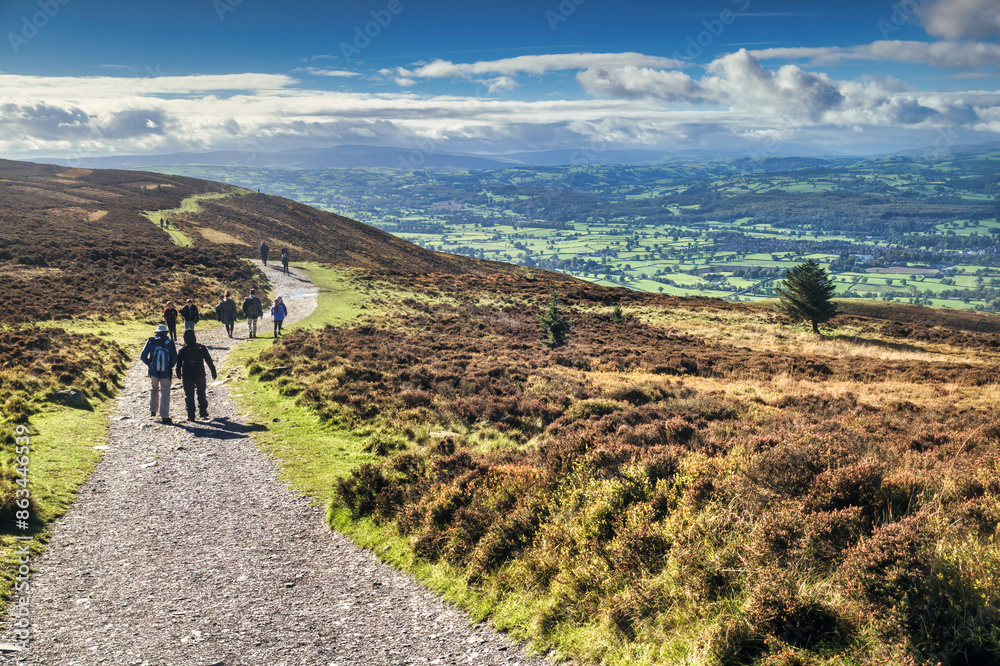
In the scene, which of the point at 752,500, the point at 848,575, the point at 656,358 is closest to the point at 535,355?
the point at 656,358

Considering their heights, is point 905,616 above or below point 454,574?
above

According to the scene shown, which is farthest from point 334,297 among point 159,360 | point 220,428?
point 220,428

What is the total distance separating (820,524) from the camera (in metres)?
5.83

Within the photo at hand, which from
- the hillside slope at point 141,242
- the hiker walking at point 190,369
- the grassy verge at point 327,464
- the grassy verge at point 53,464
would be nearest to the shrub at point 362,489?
the grassy verge at point 327,464

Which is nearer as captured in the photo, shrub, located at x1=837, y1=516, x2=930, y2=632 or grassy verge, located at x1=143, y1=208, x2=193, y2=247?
shrub, located at x1=837, y1=516, x2=930, y2=632

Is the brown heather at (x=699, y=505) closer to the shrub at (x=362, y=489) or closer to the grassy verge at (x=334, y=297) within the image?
the shrub at (x=362, y=489)

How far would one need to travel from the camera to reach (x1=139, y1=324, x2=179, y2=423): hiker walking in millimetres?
14266

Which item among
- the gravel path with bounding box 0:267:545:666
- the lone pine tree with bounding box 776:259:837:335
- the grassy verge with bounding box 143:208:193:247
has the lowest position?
the gravel path with bounding box 0:267:545:666

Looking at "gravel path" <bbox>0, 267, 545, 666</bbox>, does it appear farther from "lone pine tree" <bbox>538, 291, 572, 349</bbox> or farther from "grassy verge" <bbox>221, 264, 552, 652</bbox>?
"lone pine tree" <bbox>538, 291, 572, 349</bbox>

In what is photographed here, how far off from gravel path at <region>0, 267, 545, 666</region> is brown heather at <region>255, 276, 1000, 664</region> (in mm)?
900

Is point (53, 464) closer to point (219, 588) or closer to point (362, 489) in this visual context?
point (219, 588)

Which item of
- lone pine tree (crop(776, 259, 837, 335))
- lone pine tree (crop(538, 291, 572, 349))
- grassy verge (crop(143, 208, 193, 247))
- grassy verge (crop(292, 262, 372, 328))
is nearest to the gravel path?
lone pine tree (crop(538, 291, 572, 349))

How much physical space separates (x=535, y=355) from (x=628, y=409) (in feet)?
41.9

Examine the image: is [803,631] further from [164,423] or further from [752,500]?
[164,423]
